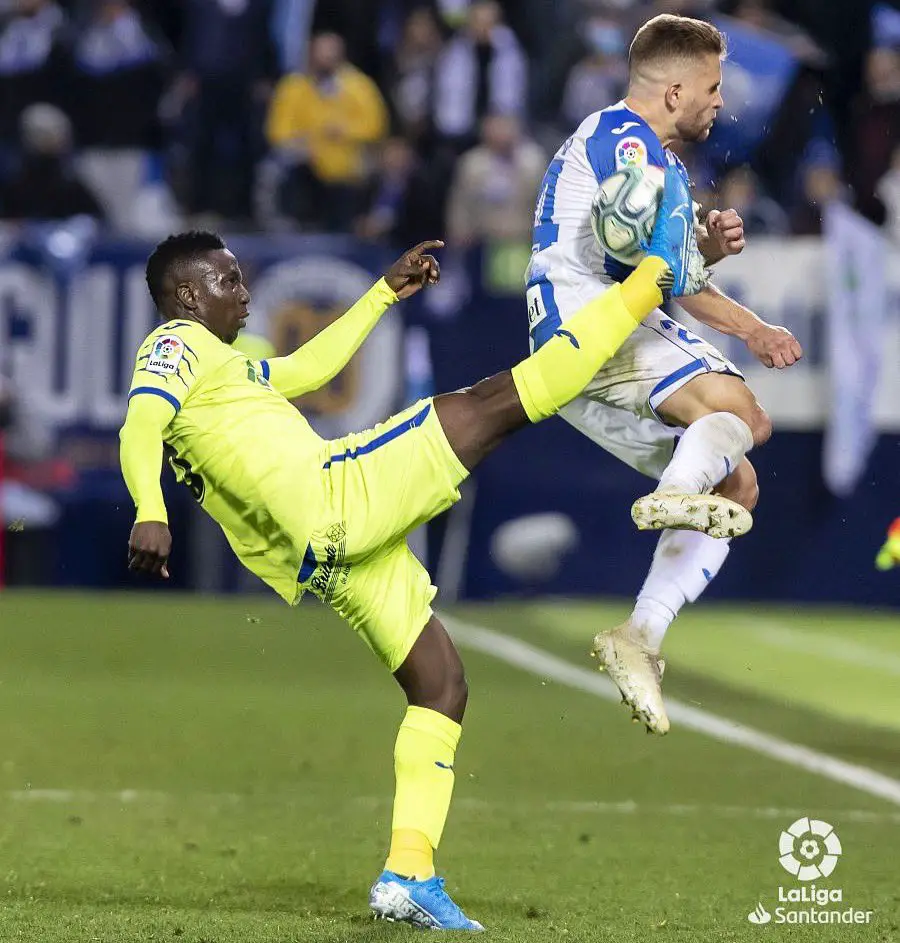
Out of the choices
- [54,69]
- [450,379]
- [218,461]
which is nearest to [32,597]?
[450,379]

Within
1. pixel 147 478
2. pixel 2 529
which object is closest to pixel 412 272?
pixel 147 478

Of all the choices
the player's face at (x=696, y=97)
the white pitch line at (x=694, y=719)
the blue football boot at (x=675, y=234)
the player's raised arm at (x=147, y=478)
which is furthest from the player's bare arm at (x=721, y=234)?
the white pitch line at (x=694, y=719)

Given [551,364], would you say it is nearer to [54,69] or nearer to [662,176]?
[662,176]

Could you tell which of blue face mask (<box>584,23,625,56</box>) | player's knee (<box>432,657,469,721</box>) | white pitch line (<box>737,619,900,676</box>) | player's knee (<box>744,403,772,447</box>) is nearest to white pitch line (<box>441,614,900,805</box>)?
white pitch line (<box>737,619,900,676</box>)

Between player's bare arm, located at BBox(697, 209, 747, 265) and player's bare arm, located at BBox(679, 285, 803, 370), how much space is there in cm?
17

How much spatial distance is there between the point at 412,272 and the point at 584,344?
2.36 ft

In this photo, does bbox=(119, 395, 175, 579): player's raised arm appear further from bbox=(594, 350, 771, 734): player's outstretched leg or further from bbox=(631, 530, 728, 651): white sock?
bbox=(631, 530, 728, 651): white sock

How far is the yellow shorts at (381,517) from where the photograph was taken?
492 cm

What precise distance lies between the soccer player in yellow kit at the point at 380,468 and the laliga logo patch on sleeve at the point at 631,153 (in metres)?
0.10

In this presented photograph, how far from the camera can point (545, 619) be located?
39.3 feet

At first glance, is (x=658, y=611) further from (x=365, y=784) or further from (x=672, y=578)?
(x=365, y=784)

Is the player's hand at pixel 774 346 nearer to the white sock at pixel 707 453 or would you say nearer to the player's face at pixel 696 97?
the white sock at pixel 707 453

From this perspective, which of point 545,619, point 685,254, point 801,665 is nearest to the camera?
point 685,254

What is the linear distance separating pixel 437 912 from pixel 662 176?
77.4 inches
